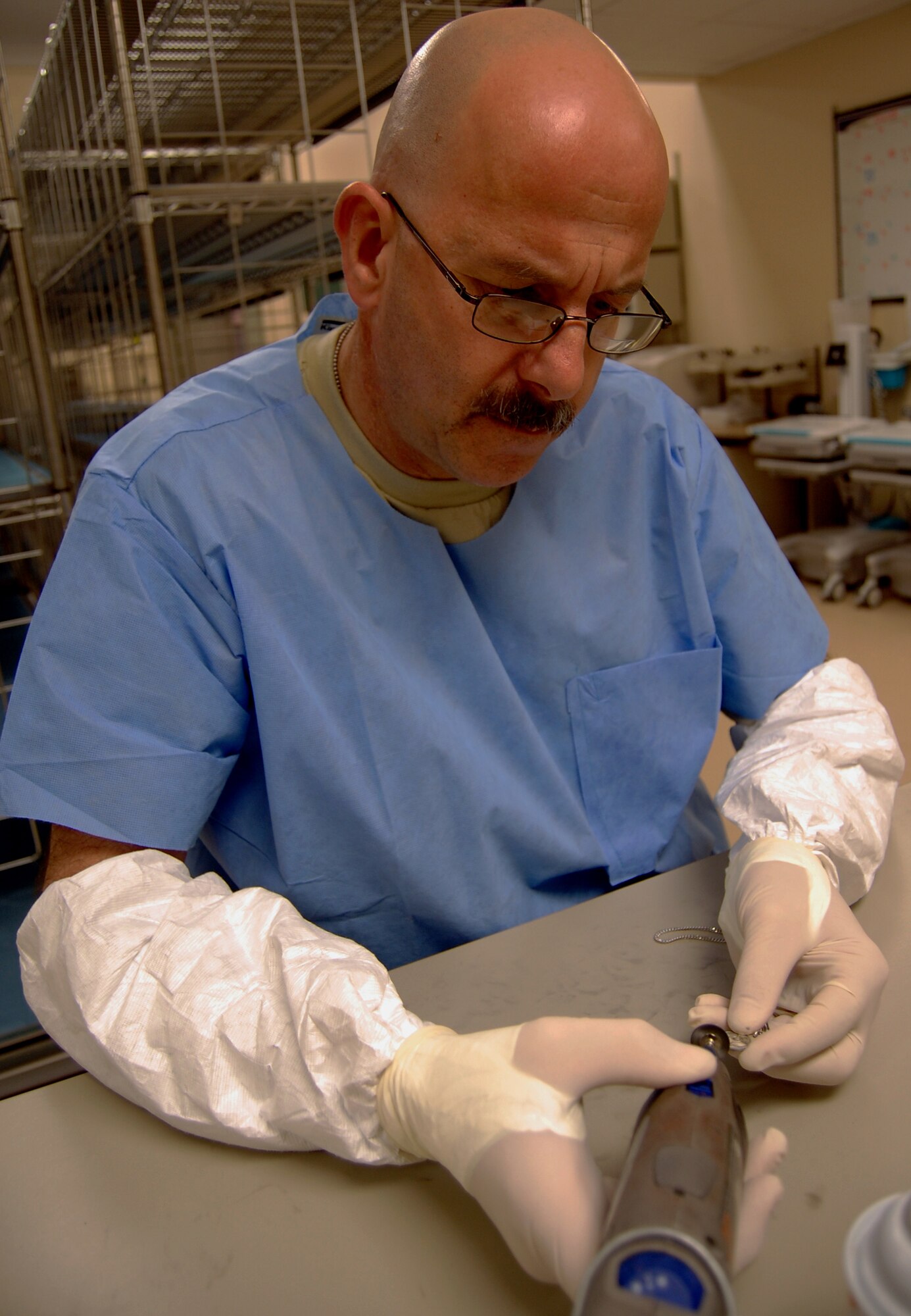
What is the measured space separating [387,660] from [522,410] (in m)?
0.27

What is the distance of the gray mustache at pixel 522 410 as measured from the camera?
0.86 meters

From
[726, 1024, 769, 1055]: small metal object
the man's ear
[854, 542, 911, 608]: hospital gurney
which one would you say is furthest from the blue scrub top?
[854, 542, 911, 608]: hospital gurney

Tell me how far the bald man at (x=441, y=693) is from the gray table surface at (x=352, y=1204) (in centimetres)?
3

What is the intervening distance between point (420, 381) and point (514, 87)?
25 centimetres

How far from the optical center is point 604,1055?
0.59 meters

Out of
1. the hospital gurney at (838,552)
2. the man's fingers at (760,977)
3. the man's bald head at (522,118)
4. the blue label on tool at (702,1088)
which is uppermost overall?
the man's bald head at (522,118)

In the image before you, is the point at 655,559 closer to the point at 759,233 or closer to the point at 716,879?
the point at 716,879

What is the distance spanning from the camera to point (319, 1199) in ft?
2.01

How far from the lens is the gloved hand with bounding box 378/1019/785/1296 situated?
53 centimetres

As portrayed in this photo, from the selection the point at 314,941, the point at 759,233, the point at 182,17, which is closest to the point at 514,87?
the point at 314,941

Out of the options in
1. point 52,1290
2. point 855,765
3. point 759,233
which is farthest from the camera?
point 759,233

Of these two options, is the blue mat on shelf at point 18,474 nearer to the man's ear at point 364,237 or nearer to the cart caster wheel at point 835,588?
the man's ear at point 364,237

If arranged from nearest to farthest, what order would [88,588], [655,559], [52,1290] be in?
[52,1290]
[88,588]
[655,559]

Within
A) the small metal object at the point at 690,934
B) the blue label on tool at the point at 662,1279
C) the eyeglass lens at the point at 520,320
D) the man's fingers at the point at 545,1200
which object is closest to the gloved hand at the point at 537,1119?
the man's fingers at the point at 545,1200
